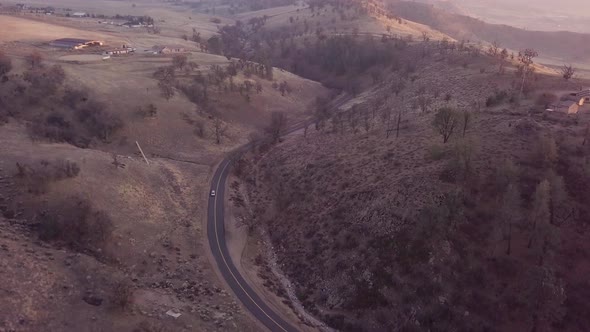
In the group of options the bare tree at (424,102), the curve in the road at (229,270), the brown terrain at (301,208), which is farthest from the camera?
the bare tree at (424,102)

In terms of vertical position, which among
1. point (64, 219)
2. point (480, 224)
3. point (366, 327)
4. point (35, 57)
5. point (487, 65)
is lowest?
point (366, 327)

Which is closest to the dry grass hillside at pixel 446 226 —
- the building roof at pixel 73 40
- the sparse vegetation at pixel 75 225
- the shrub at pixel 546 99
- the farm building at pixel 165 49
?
the shrub at pixel 546 99

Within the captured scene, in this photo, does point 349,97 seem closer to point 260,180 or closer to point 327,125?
point 327,125

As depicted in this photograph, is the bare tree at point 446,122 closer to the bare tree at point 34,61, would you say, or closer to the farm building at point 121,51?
the bare tree at point 34,61

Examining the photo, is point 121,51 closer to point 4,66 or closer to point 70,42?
point 70,42

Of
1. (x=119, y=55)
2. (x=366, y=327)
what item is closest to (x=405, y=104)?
(x=366, y=327)

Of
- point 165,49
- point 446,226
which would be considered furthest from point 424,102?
point 165,49
